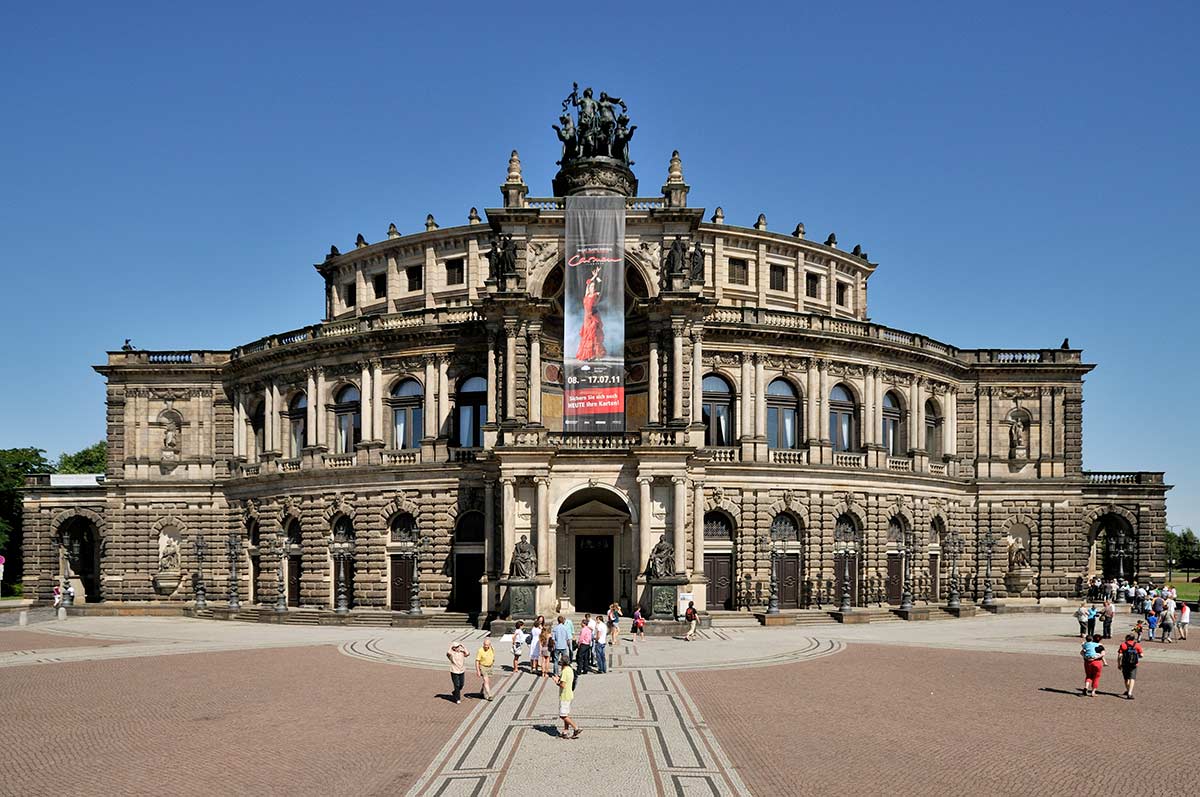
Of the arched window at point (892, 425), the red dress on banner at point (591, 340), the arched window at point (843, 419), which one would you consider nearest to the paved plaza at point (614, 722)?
the red dress on banner at point (591, 340)

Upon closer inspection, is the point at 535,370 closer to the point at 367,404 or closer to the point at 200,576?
the point at 367,404

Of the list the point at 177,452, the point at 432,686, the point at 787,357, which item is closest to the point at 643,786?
the point at 432,686

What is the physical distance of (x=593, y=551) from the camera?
170 ft

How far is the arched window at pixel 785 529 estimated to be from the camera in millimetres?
54688

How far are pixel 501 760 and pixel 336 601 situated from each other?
3966 centimetres

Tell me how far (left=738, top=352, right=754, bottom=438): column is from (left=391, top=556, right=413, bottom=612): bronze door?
20.0m

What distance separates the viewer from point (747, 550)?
5347 cm

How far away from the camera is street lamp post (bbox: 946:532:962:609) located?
2217 inches

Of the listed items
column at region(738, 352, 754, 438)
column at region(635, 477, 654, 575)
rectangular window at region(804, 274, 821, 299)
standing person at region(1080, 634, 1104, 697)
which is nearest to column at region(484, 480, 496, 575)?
column at region(635, 477, 654, 575)

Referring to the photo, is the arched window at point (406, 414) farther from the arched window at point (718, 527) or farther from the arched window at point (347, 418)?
the arched window at point (718, 527)

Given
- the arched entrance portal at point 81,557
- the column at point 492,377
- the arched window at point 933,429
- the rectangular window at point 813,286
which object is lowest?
the arched entrance portal at point 81,557

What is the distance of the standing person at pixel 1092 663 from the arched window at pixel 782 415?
94.2 ft

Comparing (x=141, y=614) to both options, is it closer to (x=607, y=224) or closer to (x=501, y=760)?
(x=607, y=224)

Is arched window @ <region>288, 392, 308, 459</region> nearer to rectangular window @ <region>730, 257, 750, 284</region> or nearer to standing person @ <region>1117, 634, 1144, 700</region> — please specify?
rectangular window @ <region>730, 257, 750, 284</region>
